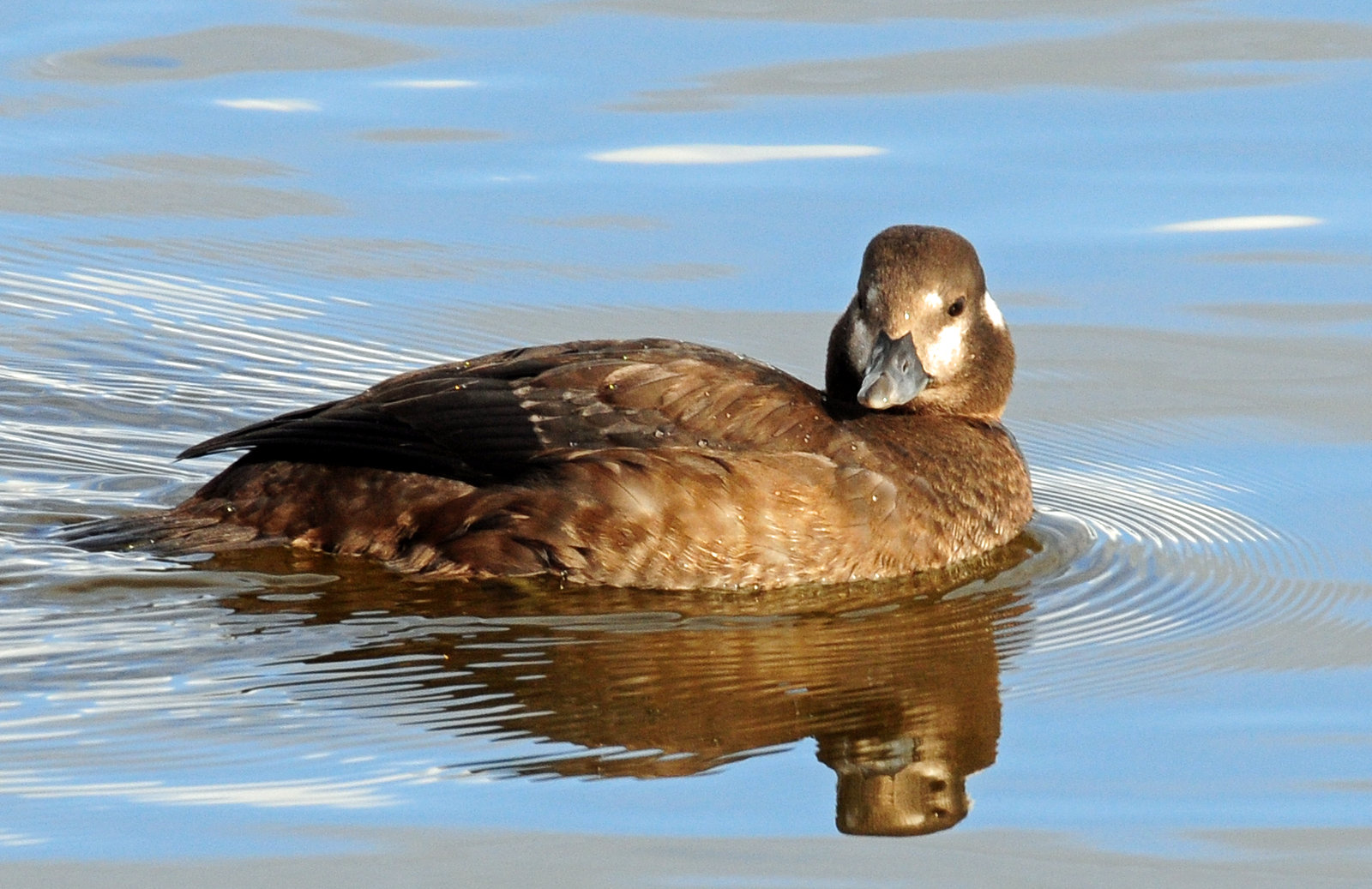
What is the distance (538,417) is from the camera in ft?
24.4

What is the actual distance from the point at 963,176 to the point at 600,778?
20.9 feet

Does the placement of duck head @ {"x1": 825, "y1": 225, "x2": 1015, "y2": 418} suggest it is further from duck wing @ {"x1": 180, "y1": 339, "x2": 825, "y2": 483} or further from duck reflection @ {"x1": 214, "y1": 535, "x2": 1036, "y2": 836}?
duck reflection @ {"x1": 214, "y1": 535, "x2": 1036, "y2": 836}

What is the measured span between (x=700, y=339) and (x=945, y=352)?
205 cm

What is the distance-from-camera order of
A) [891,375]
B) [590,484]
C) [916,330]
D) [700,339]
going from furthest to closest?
[700,339], [916,330], [891,375], [590,484]

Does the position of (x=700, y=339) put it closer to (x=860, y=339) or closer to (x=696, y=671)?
(x=860, y=339)

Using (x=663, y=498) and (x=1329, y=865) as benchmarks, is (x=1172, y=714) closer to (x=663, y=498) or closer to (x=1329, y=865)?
(x=1329, y=865)

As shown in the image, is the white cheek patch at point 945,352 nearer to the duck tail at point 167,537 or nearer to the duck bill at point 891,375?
the duck bill at point 891,375

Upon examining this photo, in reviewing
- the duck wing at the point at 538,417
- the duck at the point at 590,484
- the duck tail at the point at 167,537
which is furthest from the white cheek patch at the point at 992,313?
the duck tail at the point at 167,537

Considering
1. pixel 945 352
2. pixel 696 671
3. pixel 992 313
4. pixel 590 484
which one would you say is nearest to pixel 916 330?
pixel 945 352

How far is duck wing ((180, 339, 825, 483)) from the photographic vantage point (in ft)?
24.3

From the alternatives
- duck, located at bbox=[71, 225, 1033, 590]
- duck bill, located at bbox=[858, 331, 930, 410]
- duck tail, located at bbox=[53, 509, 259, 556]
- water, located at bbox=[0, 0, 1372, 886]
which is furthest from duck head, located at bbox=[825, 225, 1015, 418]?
duck tail, located at bbox=[53, 509, 259, 556]

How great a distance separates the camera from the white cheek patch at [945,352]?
8.02 metres

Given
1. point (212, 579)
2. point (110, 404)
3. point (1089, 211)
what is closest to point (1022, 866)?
point (212, 579)

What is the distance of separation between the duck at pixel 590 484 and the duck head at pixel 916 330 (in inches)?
4.8
